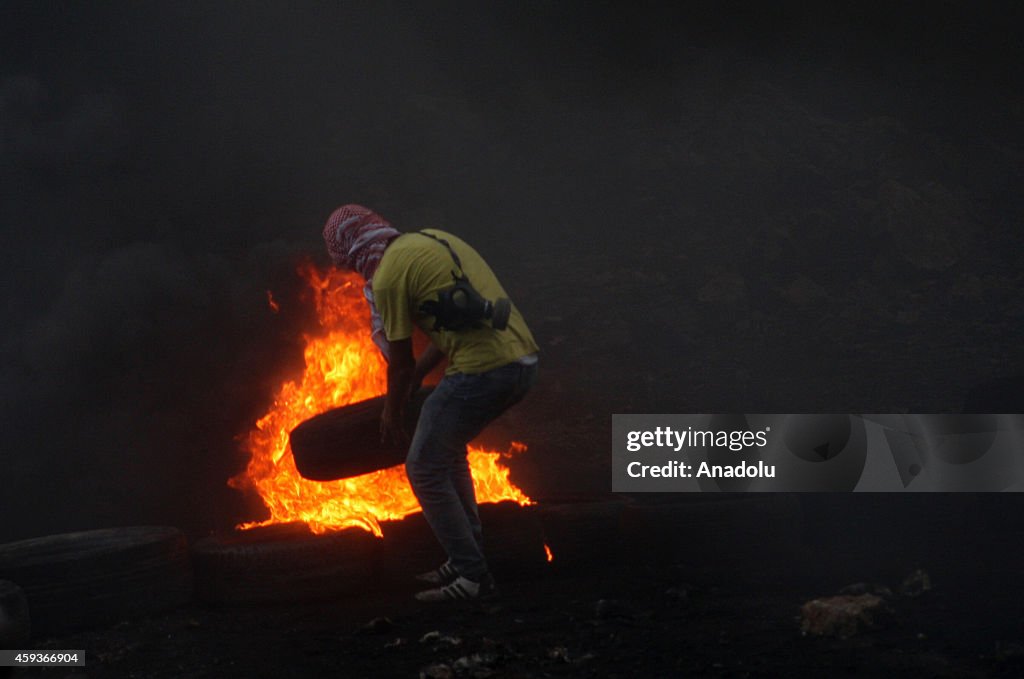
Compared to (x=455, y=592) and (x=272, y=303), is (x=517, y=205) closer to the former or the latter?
(x=272, y=303)

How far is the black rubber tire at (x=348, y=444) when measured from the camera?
6.15 metres

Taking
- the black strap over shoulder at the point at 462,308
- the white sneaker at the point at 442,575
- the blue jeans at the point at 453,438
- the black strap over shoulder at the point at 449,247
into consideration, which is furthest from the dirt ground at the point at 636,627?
the black strap over shoulder at the point at 449,247

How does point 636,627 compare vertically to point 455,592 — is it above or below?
below

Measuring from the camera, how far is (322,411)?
23.6ft

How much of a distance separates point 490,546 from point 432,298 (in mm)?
1570

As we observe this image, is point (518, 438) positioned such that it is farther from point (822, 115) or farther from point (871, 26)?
point (871, 26)

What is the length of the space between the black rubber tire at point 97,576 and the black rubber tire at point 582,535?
2.05m

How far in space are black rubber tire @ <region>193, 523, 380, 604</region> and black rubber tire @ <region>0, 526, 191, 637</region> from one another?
0.54 feet

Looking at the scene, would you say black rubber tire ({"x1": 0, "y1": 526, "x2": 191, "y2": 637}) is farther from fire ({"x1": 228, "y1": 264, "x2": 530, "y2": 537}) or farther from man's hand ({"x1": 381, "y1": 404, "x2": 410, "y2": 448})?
man's hand ({"x1": 381, "y1": 404, "x2": 410, "y2": 448})

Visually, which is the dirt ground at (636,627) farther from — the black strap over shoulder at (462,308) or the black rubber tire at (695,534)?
the black strap over shoulder at (462,308)

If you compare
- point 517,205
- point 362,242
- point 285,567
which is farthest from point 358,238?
point 517,205

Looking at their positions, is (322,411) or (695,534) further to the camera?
(322,411)

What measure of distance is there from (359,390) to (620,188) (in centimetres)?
441

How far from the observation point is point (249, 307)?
8.01 m
